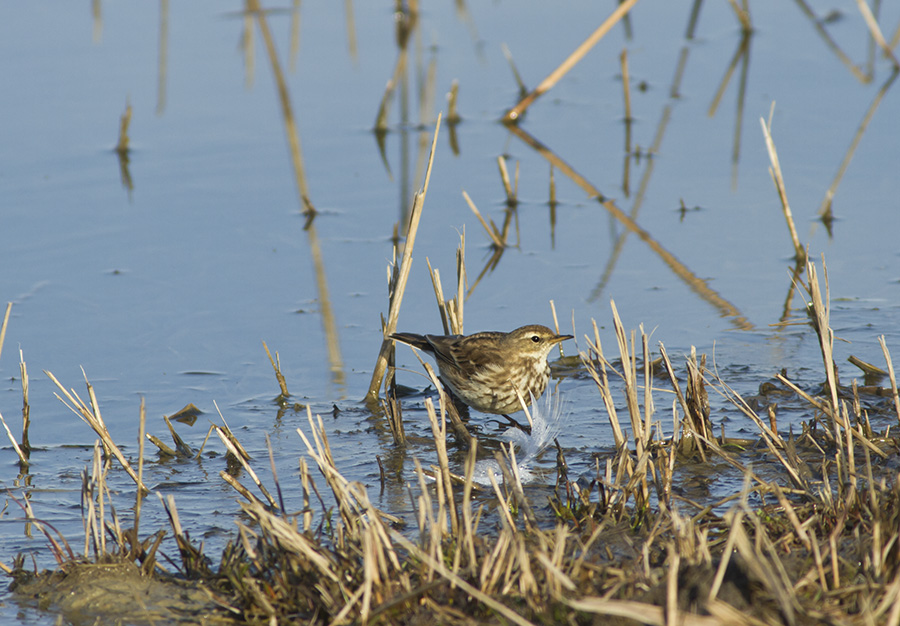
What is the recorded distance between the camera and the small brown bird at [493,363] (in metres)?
6.51

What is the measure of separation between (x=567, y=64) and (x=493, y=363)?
6054mm

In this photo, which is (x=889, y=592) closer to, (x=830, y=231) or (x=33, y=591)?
(x=33, y=591)

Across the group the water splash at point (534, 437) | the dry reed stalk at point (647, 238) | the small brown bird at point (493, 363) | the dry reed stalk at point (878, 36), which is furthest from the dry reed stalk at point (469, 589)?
the dry reed stalk at point (878, 36)

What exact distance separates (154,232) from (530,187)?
3.76 meters

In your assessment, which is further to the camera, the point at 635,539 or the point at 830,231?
the point at 830,231

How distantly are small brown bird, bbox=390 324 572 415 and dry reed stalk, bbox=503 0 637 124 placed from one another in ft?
18.4

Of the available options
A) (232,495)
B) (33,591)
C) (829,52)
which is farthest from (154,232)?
(829,52)

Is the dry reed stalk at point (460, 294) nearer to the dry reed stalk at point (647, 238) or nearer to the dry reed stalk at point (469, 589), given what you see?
the dry reed stalk at point (647, 238)

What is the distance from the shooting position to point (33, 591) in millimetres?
4504

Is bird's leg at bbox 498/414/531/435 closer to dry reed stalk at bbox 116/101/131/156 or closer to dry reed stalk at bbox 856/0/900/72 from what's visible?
dry reed stalk at bbox 116/101/131/156

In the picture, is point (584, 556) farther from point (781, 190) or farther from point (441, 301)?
point (781, 190)

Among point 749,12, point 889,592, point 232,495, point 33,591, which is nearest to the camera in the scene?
point 889,592

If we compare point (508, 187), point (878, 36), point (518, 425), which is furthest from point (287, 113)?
point (878, 36)

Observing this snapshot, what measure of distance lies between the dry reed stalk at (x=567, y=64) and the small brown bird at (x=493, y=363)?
221 inches
